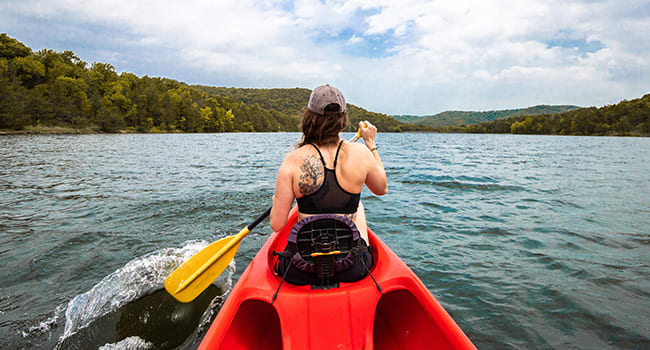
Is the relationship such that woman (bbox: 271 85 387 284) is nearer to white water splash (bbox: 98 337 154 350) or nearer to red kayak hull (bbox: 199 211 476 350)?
red kayak hull (bbox: 199 211 476 350)

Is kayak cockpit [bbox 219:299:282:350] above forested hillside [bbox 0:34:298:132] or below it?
below

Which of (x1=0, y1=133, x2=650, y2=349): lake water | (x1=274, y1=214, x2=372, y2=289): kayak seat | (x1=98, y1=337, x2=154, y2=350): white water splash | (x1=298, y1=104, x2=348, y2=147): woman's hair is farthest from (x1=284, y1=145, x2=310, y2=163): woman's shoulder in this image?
(x1=98, y1=337, x2=154, y2=350): white water splash

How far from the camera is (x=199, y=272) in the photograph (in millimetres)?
Result: 2980

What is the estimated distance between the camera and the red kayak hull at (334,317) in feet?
6.61

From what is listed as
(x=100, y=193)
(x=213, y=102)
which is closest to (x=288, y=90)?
(x=213, y=102)

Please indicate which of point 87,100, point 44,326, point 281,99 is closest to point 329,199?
point 44,326

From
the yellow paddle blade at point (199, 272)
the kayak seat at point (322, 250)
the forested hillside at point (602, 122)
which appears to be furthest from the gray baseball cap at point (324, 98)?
the forested hillside at point (602, 122)

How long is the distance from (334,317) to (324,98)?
1.59 meters

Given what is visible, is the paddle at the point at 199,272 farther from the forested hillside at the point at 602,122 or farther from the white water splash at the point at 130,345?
the forested hillside at the point at 602,122

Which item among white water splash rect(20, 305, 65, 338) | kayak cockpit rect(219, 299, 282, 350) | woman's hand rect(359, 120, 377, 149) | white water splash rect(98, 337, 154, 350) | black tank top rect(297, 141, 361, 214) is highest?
woman's hand rect(359, 120, 377, 149)

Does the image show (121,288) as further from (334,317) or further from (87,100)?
(87,100)

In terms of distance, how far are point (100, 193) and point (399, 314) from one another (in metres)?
9.55

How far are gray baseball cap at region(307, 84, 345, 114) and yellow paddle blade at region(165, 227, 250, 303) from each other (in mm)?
1562

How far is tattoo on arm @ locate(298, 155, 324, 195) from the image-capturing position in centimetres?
236
